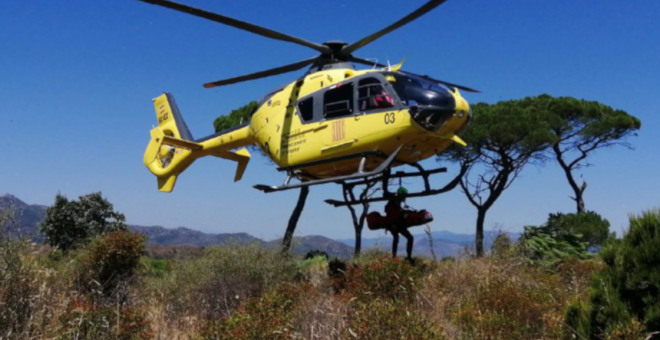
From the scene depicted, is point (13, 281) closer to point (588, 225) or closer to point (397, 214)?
point (397, 214)

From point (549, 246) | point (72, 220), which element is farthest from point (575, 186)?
point (72, 220)

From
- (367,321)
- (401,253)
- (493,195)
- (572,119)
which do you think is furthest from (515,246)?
(572,119)

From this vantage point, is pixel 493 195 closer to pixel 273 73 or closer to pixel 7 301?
pixel 273 73

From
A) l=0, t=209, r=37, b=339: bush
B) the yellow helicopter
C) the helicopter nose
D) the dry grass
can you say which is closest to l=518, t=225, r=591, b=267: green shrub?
the dry grass

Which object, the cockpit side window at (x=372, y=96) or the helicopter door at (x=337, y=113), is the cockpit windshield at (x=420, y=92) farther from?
the helicopter door at (x=337, y=113)

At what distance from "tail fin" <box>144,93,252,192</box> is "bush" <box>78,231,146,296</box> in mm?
1760

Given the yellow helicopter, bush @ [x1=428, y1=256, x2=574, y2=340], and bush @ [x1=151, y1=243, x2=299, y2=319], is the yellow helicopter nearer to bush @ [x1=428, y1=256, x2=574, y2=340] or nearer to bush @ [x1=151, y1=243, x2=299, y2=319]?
bush @ [x1=428, y1=256, x2=574, y2=340]

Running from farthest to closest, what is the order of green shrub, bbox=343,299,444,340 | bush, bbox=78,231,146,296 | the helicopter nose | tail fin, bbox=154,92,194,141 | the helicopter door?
tail fin, bbox=154,92,194,141 < bush, bbox=78,231,146,296 < the helicopter door < the helicopter nose < green shrub, bbox=343,299,444,340

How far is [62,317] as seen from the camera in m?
8.38

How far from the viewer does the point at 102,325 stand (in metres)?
8.30

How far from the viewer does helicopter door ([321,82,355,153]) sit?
985 cm

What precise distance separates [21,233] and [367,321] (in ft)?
19.9

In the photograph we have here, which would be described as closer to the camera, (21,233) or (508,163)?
(21,233)

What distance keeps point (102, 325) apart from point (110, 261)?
6.89 m
